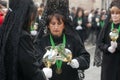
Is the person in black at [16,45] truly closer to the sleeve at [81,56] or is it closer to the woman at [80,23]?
the sleeve at [81,56]

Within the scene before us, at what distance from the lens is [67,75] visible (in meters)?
5.97

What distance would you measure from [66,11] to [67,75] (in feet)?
2.51

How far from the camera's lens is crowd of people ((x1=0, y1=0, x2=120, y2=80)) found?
4449mm

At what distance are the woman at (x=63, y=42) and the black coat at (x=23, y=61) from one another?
1.40 meters

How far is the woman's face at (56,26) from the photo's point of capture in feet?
19.5

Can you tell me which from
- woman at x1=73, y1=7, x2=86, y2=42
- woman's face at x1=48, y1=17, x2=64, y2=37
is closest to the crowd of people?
woman's face at x1=48, y1=17, x2=64, y2=37

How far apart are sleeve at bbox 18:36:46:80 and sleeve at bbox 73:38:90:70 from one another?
141 centimetres

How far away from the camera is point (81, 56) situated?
595cm

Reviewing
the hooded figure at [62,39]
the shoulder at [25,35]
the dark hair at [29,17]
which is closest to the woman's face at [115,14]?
the hooded figure at [62,39]

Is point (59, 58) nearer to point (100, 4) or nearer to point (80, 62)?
point (80, 62)

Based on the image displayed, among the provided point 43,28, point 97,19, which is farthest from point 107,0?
point 43,28

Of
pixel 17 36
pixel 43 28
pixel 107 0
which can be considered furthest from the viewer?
pixel 107 0

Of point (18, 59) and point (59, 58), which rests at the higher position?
point (18, 59)

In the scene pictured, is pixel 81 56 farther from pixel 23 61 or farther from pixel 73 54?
pixel 23 61
